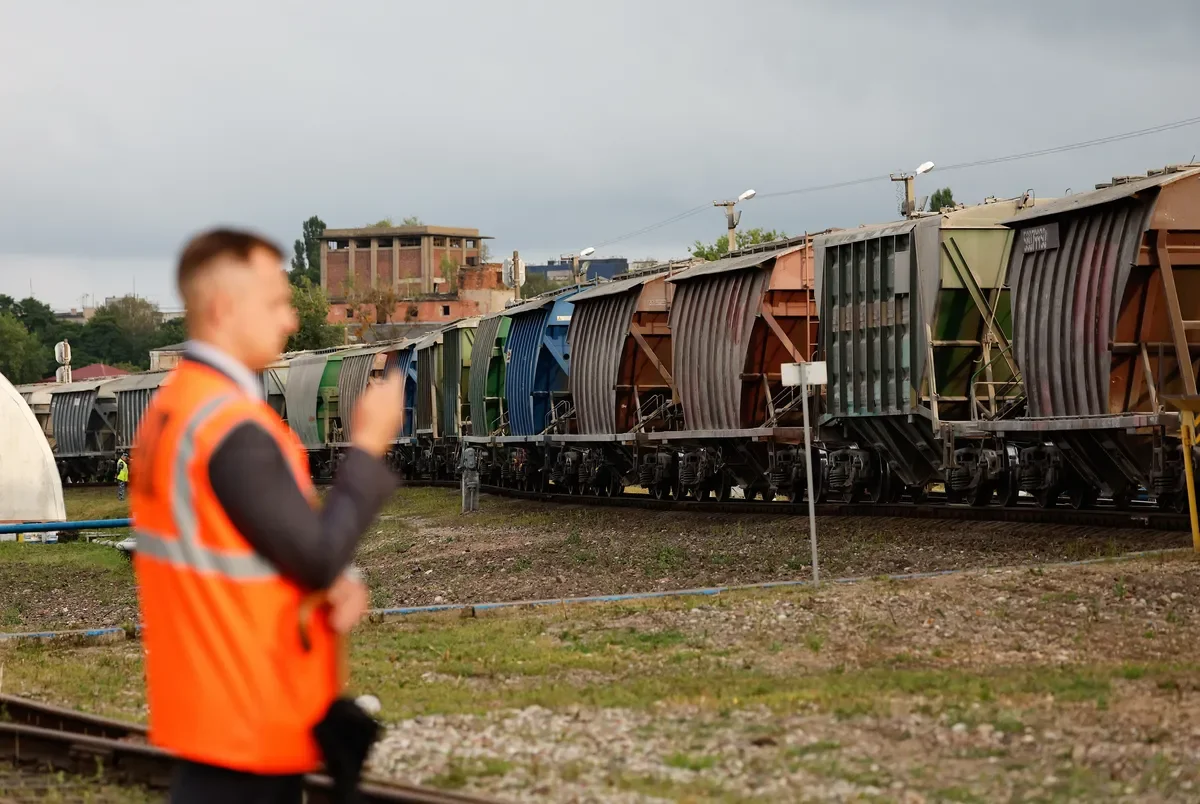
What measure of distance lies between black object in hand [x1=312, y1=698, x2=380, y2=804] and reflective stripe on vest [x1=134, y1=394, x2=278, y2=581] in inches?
13.0

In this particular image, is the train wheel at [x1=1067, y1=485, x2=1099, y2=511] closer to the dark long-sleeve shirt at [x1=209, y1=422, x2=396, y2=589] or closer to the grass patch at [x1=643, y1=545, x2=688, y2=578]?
the grass patch at [x1=643, y1=545, x2=688, y2=578]

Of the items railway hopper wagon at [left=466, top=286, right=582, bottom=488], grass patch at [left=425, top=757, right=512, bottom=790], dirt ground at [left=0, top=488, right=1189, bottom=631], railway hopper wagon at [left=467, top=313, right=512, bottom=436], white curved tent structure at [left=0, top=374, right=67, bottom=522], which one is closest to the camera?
grass patch at [left=425, top=757, right=512, bottom=790]

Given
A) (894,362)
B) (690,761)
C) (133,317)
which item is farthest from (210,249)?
(133,317)

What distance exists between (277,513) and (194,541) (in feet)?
0.70

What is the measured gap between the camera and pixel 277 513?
334 centimetres

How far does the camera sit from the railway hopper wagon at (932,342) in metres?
20.6

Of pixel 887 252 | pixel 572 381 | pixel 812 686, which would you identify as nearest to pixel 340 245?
pixel 572 381

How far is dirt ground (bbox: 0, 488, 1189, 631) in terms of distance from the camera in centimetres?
1716

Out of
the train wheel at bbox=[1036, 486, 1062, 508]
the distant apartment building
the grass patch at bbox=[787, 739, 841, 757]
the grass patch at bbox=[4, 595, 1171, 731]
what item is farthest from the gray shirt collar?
the distant apartment building

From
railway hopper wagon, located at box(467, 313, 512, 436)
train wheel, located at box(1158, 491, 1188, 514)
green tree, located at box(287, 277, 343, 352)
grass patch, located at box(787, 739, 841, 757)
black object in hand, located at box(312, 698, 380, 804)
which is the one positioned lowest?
grass patch, located at box(787, 739, 841, 757)

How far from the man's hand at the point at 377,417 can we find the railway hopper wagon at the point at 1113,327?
13.2 metres

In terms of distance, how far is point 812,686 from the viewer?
364 inches

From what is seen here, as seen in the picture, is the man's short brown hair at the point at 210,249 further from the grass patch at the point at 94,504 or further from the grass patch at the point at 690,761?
the grass patch at the point at 94,504

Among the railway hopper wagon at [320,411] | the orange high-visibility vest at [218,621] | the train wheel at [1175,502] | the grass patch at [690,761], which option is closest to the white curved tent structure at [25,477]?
the railway hopper wagon at [320,411]
